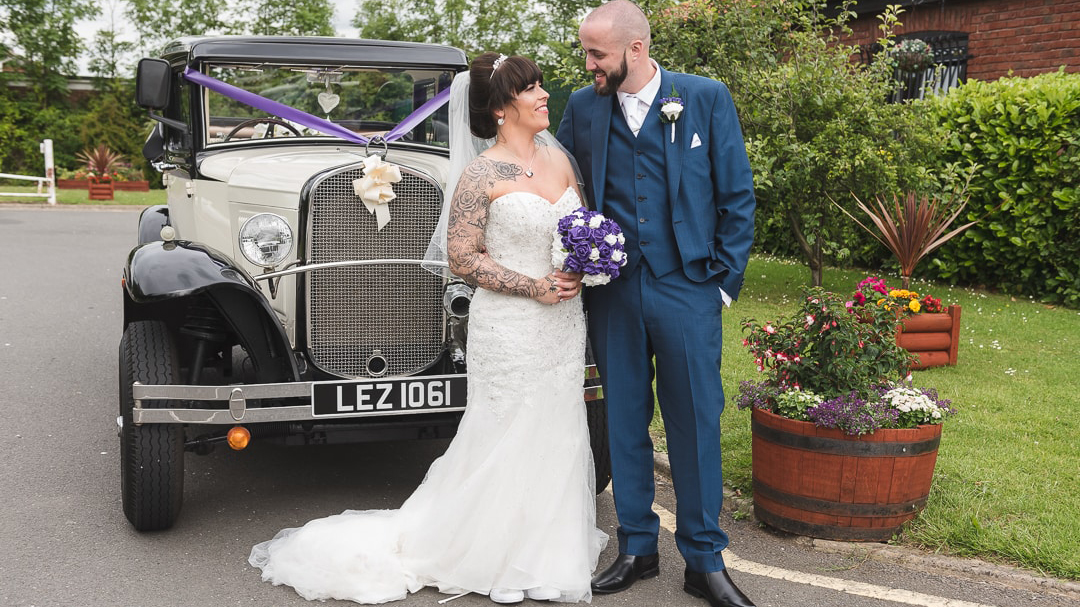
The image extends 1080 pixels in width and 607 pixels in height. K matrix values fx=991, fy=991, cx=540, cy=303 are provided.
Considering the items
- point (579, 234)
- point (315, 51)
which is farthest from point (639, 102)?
point (315, 51)

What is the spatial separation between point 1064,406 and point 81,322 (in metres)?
7.92

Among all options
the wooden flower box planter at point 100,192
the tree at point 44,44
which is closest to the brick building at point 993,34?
the wooden flower box planter at point 100,192

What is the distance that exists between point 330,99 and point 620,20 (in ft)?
8.63

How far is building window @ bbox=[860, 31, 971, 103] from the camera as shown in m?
12.8

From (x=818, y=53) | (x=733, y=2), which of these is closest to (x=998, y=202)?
(x=818, y=53)

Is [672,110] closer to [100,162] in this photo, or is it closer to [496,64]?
[496,64]

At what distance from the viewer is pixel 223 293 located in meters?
4.09

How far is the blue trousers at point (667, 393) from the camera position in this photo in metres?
3.61

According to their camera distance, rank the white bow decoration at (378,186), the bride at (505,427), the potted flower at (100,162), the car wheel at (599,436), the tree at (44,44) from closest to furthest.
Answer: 1. the bride at (505,427)
2. the white bow decoration at (378,186)
3. the car wheel at (599,436)
4. the potted flower at (100,162)
5. the tree at (44,44)

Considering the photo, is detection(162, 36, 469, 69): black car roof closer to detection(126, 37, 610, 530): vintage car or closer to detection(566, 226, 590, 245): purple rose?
detection(126, 37, 610, 530): vintage car

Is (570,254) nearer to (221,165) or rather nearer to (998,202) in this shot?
(221,165)

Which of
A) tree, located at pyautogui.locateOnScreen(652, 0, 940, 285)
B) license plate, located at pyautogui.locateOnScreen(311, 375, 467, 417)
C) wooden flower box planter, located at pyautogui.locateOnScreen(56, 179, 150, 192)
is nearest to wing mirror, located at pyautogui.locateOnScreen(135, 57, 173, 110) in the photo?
license plate, located at pyautogui.locateOnScreen(311, 375, 467, 417)

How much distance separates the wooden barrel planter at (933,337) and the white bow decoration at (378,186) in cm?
413

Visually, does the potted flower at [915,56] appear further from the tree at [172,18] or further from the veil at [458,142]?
the tree at [172,18]
